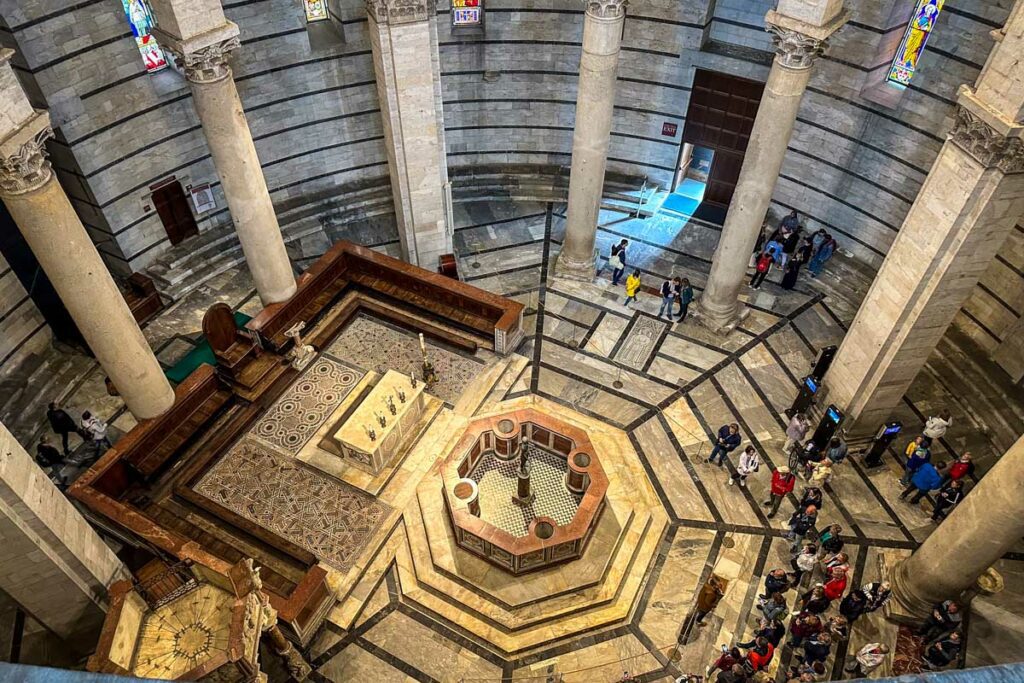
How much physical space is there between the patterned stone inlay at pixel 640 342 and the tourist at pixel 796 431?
3.25 m

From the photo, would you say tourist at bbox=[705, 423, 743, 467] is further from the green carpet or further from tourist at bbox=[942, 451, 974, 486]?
the green carpet

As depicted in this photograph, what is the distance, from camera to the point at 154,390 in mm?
13359

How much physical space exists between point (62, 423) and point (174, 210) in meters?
5.68

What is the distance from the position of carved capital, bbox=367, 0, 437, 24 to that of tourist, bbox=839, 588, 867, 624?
483 inches

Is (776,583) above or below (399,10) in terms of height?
below

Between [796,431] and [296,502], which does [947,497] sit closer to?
[796,431]

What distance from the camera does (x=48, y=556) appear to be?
9719 mm

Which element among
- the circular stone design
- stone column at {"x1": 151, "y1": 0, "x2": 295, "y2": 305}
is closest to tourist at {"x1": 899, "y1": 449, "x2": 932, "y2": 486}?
the circular stone design

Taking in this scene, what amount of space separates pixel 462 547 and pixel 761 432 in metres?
6.28

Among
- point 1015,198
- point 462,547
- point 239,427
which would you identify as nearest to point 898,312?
point 1015,198

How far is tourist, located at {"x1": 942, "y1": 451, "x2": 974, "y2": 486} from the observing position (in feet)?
42.5

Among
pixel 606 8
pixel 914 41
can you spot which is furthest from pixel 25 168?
pixel 914 41

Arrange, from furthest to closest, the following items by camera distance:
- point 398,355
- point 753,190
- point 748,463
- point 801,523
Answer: point 398,355, point 753,190, point 748,463, point 801,523

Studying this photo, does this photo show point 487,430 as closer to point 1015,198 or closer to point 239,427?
point 239,427
